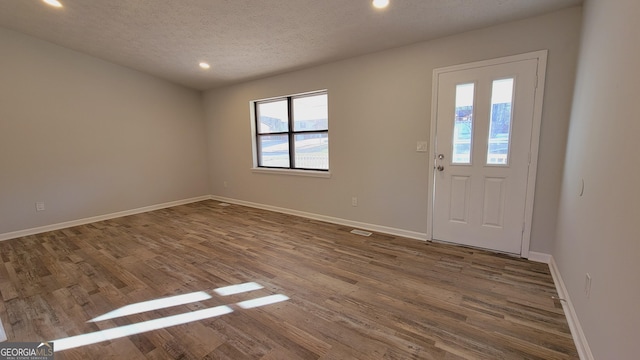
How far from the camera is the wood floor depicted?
1.59 metres

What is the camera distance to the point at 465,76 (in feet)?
9.12

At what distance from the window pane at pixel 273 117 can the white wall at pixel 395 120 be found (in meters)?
0.24

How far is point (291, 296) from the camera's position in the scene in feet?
6.97

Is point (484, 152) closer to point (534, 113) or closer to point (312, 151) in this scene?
point (534, 113)

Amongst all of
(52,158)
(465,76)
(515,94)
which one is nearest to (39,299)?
(52,158)

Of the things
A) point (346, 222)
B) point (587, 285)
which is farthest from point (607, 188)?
point (346, 222)

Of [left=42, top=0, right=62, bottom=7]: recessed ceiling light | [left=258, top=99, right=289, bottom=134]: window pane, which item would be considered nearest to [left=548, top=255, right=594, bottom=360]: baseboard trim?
[left=258, top=99, right=289, bottom=134]: window pane

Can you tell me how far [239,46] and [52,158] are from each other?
325 centimetres

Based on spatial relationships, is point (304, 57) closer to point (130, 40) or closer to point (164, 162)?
point (130, 40)

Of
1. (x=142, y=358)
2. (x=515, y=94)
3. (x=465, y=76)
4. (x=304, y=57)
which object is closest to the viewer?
(x=142, y=358)

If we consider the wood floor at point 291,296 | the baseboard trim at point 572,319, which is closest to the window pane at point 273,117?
the wood floor at point 291,296

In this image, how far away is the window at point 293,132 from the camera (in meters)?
4.16

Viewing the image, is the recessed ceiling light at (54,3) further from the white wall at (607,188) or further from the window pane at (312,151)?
the white wall at (607,188)

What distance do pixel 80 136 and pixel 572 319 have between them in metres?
6.11
